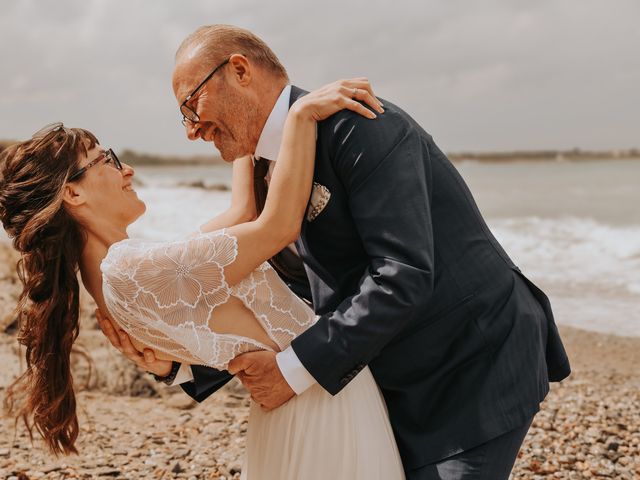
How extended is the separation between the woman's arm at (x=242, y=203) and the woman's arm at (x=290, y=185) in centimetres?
61

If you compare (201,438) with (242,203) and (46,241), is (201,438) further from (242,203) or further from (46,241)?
(46,241)

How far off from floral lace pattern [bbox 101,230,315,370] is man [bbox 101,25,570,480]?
4.1 inches

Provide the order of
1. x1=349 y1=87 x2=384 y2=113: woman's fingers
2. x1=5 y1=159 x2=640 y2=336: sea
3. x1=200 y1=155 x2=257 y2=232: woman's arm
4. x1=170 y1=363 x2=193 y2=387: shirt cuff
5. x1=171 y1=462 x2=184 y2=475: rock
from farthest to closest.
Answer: x1=5 y1=159 x2=640 y2=336: sea, x1=171 y1=462 x2=184 y2=475: rock, x1=200 y1=155 x2=257 y2=232: woman's arm, x1=170 y1=363 x2=193 y2=387: shirt cuff, x1=349 y1=87 x2=384 y2=113: woman's fingers

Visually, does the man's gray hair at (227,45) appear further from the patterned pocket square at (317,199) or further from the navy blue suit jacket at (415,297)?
the patterned pocket square at (317,199)

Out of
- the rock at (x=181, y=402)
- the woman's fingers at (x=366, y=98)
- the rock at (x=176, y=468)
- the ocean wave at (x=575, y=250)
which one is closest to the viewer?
the woman's fingers at (x=366, y=98)

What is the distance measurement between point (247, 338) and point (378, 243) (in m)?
0.53

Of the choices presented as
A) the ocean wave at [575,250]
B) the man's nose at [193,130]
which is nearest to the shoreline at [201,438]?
the man's nose at [193,130]

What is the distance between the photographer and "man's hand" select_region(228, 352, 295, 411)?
2225mm

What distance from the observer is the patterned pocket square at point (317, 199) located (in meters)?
2.21

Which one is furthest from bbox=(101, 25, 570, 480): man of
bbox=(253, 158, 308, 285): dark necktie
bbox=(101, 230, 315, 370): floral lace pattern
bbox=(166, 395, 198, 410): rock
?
bbox=(166, 395, 198, 410): rock

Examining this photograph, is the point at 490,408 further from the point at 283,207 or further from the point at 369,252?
the point at 283,207

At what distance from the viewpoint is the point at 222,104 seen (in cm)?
240

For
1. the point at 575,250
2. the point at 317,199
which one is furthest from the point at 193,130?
the point at 575,250

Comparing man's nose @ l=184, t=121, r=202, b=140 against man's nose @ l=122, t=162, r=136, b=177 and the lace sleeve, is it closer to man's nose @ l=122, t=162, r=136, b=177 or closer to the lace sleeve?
man's nose @ l=122, t=162, r=136, b=177
